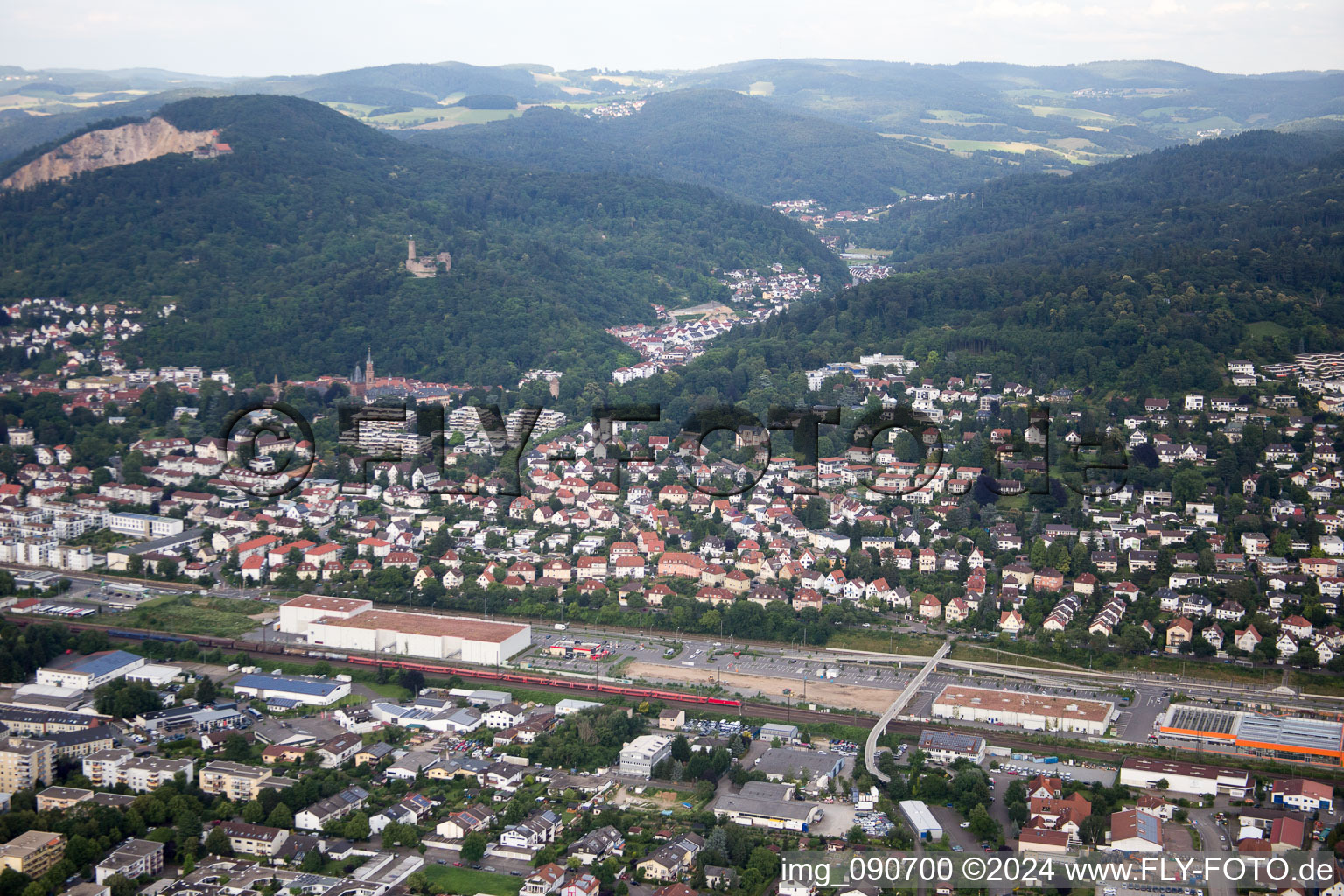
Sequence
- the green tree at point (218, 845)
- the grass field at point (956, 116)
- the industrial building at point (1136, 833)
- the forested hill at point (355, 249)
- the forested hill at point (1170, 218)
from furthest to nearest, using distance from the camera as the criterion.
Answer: the grass field at point (956, 116) < the forested hill at point (355, 249) < the forested hill at point (1170, 218) < the green tree at point (218, 845) < the industrial building at point (1136, 833)

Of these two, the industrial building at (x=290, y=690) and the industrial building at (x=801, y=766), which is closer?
the industrial building at (x=801, y=766)

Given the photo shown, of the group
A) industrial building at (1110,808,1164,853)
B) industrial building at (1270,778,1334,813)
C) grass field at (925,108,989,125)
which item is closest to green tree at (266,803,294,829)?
industrial building at (1110,808,1164,853)

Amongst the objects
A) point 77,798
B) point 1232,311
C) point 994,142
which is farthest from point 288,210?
point 994,142

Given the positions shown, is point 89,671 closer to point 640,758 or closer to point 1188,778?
point 640,758

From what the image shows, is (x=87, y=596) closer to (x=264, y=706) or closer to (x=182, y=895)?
(x=264, y=706)

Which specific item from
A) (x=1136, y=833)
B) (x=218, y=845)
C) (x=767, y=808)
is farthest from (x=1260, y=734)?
(x=218, y=845)

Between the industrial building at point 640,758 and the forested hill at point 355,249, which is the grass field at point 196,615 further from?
the forested hill at point 355,249

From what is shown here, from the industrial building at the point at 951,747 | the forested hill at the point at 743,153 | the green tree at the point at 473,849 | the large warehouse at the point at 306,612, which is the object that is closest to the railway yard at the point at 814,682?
the large warehouse at the point at 306,612

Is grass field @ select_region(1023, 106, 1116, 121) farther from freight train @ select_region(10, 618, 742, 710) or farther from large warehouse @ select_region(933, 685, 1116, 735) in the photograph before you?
freight train @ select_region(10, 618, 742, 710)
